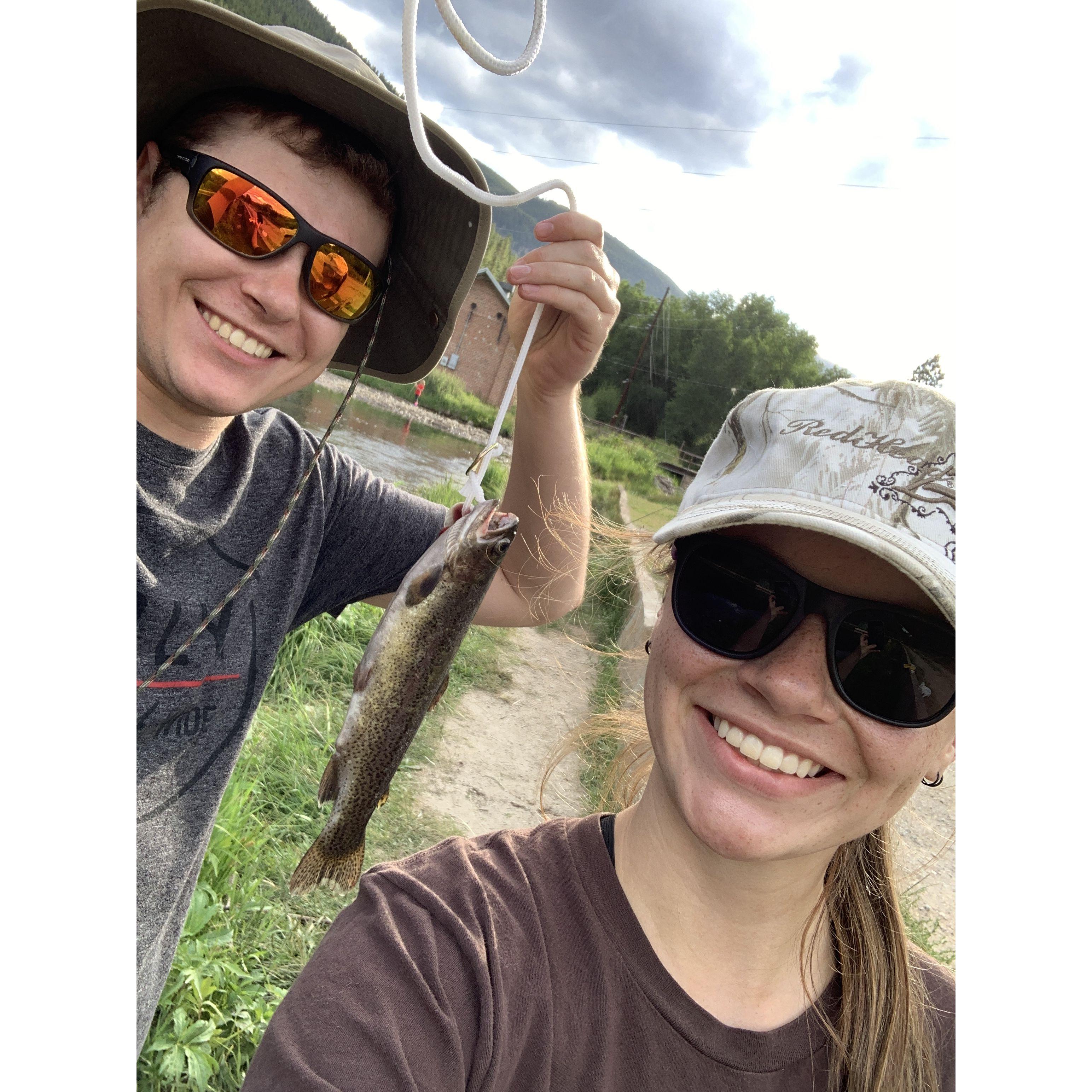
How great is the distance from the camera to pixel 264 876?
3.89 metres

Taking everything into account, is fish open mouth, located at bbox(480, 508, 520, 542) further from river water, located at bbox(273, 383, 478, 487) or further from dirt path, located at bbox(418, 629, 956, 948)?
river water, located at bbox(273, 383, 478, 487)

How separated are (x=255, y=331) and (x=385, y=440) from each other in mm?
20298

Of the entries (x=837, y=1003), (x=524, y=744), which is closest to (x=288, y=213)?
(x=837, y=1003)

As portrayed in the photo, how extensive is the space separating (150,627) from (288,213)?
1.01m

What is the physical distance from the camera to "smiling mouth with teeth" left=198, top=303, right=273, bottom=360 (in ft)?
5.68

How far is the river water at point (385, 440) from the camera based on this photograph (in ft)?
53.0

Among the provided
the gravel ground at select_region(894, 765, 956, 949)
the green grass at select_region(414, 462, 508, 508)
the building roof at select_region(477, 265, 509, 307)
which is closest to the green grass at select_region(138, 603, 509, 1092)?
the building roof at select_region(477, 265, 509, 307)

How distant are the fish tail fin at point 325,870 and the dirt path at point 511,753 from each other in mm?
3298

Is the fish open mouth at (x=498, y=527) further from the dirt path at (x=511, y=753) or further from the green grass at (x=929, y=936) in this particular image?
the green grass at (x=929, y=936)

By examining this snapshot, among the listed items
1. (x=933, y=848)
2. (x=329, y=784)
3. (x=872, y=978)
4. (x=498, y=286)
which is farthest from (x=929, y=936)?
(x=498, y=286)

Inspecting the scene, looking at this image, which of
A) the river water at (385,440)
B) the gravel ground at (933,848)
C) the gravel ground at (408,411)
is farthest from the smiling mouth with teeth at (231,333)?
the gravel ground at (408,411)
